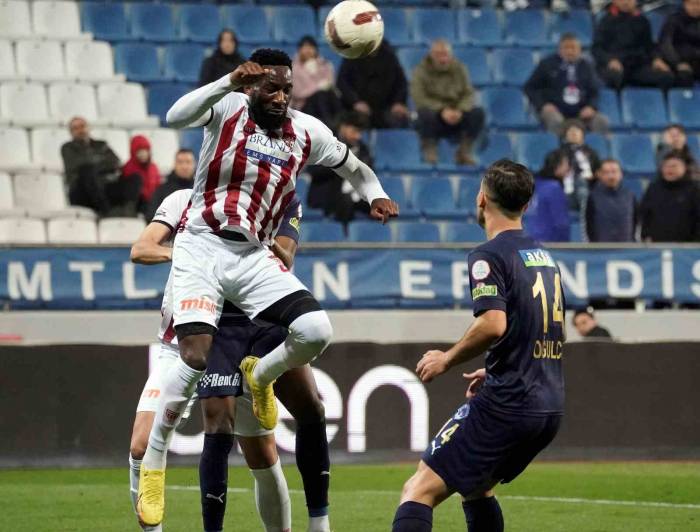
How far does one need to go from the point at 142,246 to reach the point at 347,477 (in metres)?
4.71

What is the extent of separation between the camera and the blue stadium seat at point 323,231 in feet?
49.9

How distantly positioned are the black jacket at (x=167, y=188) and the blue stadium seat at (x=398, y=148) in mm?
3551

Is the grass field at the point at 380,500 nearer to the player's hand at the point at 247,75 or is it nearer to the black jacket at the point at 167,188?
the black jacket at the point at 167,188

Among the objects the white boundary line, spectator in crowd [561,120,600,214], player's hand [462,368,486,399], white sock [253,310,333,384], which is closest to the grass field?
the white boundary line

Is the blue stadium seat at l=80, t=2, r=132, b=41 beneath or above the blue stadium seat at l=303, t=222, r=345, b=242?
above

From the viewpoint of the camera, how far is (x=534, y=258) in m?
6.02

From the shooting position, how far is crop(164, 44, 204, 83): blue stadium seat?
1764 centimetres

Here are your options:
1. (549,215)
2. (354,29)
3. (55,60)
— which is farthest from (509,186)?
(55,60)

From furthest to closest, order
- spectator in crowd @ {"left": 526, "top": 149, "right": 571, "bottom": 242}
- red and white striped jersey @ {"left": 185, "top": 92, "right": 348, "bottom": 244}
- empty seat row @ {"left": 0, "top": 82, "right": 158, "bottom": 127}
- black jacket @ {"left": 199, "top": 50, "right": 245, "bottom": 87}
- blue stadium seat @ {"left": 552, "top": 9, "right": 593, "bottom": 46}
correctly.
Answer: blue stadium seat @ {"left": 552, "top": 9, "right": 593, "bottom": 46} → empty seat row @ {"left": 0, "top": 82, "right": 158, "bottom": 127} → black jacket @ {"left": 199, "top": 50, "right": 245, "bottom": 87} → spectator in crowd @ {"left": 526, "top": 149, "right": 571, "bottom": 242} → red and white striped jersey @ {"left": 185, "top": 92, "right": 348, "bottom": 244}

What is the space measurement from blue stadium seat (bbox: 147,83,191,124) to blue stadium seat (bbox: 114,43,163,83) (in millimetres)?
306

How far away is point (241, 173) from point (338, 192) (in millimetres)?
7932

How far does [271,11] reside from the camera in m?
18.5

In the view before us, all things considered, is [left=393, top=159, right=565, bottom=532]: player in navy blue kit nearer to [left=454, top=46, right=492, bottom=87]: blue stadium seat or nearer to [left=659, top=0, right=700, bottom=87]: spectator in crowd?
[left=454, top=46, right=492, bottom=87]: blue stadium seat

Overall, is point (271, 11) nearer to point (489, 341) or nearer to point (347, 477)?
point (347, 477)
